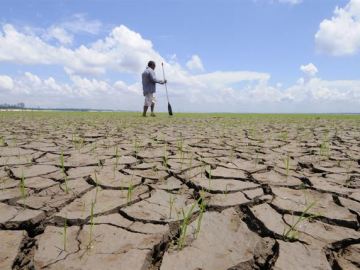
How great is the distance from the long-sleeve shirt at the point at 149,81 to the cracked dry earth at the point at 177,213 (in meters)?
6.07

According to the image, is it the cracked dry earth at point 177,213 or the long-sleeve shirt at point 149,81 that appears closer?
the cracked dry earth at point 177,213

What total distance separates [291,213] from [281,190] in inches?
14.7

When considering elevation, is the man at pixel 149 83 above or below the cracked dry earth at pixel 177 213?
above

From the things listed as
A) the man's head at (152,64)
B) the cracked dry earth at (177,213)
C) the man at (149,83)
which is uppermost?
the man's head at (152,64)

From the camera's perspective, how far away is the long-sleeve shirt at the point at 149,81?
28.7 ft

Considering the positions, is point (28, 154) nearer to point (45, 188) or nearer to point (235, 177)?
point (45, 188)

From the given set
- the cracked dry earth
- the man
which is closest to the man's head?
the man

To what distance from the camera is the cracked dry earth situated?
118cm

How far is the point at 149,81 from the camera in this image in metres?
8.89

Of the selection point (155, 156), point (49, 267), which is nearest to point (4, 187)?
point (49, 267)

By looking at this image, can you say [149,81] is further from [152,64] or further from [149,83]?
[152,64]

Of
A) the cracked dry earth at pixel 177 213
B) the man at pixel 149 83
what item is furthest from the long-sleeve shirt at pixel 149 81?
the cracked dry earth at pixel 177 213

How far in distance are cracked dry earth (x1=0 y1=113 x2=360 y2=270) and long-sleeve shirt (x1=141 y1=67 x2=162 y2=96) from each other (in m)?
6.07

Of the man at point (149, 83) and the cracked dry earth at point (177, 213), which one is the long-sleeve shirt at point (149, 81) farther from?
the cracked dry earth at point (177, 213)
